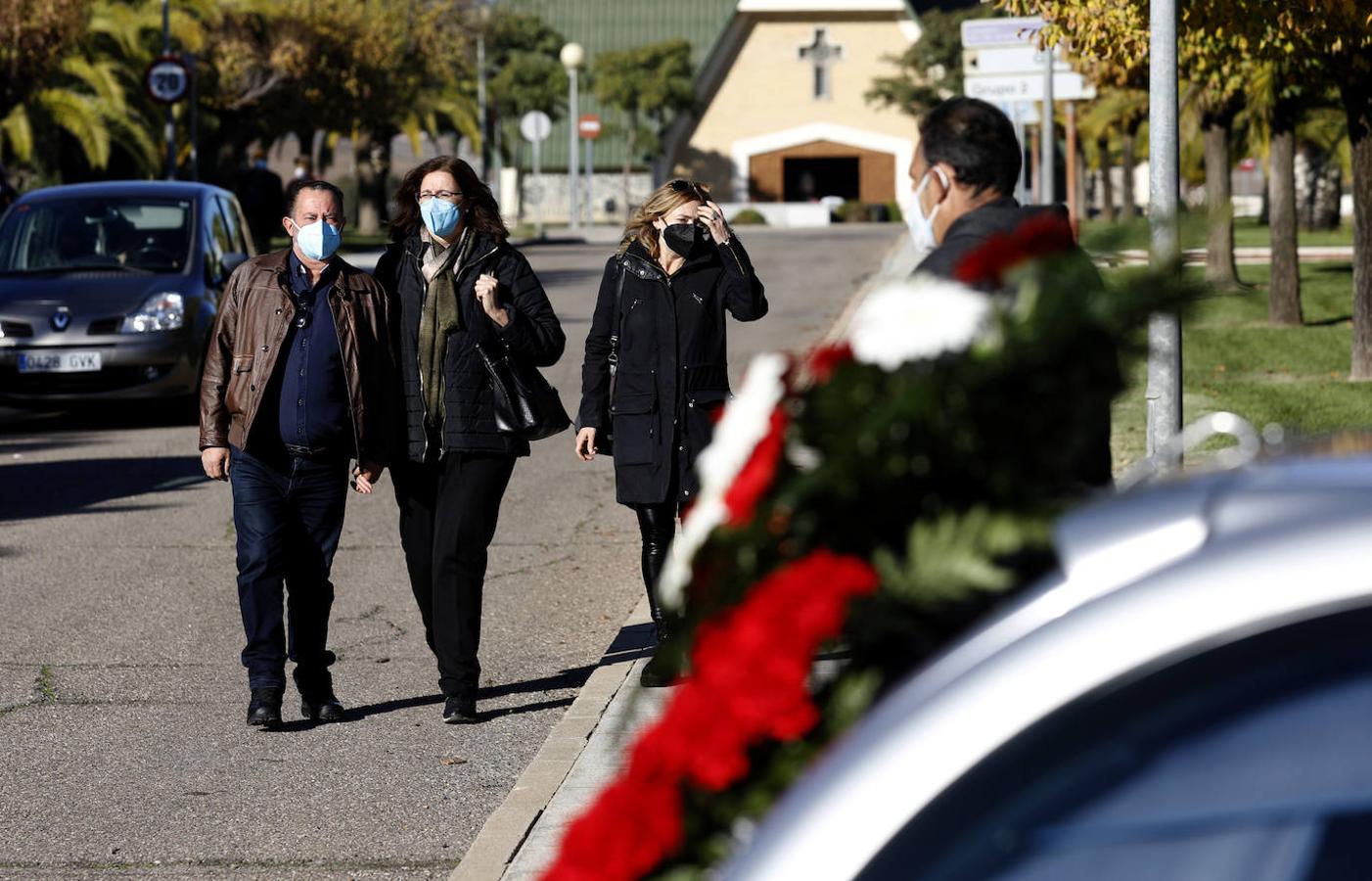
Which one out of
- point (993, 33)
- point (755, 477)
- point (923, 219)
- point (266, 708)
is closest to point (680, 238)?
point (266, 708)

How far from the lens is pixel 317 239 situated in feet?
23.4

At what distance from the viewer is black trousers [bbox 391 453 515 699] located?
7164 mm

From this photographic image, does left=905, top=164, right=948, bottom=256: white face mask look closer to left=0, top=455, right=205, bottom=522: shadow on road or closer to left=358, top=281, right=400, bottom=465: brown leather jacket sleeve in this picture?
left=358, top=281, right=400, bottom=465: brown leather jacket sleeve

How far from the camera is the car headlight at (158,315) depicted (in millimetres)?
15734

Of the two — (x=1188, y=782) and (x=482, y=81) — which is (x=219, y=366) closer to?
(x=1188, y=782)

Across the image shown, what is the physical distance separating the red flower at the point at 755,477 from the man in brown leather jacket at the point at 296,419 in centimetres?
524

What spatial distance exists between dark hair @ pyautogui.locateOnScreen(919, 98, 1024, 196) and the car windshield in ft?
41.7

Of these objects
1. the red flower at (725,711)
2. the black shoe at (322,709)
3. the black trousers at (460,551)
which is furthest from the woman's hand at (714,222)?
the red flower at (725,711)

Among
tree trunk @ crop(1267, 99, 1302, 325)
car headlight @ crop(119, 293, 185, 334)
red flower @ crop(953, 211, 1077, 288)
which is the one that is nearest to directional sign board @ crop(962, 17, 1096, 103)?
tree trunk @ crop(1267, 99, 1302, 325)

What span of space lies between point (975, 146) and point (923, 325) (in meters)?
2.41

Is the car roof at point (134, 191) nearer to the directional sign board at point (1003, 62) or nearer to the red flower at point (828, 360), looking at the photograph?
the directional sign board at point (1003, 62)

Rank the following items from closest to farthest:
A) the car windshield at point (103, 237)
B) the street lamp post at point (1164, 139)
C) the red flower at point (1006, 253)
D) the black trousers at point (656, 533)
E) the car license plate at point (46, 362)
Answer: the red flower at point (1006, 253)
the black trousers at point (656, 533)
the street lamp post at point (1164, 139)
the car license plate at point (46, 362)
the car windshield at point (103, 237)

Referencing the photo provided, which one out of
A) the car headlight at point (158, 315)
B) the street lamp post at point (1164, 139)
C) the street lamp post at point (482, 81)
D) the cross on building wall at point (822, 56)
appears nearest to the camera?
the street lamp post at point (1164, 139)

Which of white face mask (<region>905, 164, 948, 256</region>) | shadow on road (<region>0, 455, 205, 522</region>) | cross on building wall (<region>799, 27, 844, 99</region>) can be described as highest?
cross on building wall (<region>799, 27, 844, 99</region>)
